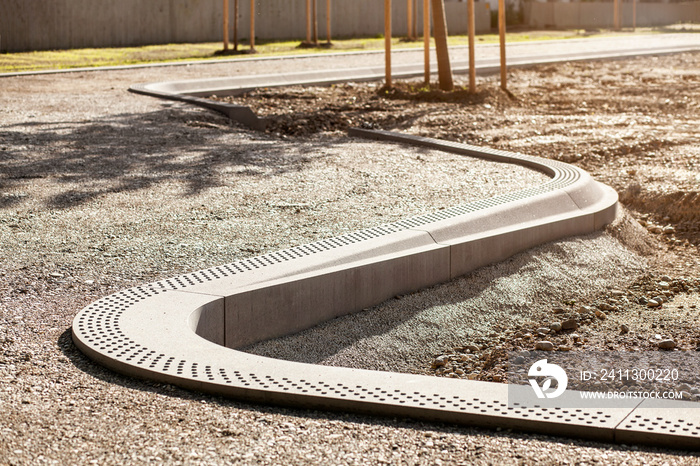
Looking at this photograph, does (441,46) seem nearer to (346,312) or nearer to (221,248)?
(221,248)

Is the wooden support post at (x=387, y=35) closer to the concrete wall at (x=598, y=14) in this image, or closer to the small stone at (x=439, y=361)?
the small stone at (x=439, y=361)

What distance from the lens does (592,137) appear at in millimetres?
10266

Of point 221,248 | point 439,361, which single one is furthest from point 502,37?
point 439,361

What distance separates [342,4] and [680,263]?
27.0 metres

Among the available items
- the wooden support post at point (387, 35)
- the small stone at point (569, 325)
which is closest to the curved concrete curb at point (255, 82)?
the wooden support post at point (387, 35)

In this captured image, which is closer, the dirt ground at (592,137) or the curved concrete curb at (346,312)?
the curved concrete curb at (346,312)

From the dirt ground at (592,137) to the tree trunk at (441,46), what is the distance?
269 mm

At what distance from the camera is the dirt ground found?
526cm

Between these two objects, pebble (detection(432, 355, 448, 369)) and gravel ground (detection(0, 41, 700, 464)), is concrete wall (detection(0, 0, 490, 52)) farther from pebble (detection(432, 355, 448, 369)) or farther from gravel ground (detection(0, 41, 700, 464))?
pebble (detection(432, 355, 448, 369))

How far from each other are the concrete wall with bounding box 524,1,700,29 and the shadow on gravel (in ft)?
116

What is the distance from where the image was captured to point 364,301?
5.05 m

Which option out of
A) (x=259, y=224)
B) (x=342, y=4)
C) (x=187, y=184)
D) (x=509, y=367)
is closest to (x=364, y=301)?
(x=509, y=367)

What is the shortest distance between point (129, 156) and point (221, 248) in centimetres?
332

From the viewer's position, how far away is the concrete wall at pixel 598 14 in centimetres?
4291
